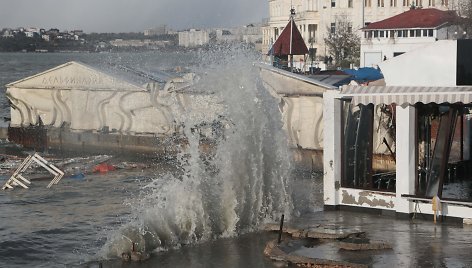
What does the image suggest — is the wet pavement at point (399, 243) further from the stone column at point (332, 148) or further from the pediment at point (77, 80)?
the pediment at point (77, 80)

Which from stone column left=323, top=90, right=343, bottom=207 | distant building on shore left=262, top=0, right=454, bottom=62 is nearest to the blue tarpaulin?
stone column left=323, top=90, right=343, bottom=207

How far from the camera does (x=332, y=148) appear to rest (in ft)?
72.4

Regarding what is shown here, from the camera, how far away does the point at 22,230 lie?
26.3 meters

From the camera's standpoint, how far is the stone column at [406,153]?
2058 centimetres

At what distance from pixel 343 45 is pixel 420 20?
79.0 ft

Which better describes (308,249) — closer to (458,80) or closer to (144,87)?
(458,80)

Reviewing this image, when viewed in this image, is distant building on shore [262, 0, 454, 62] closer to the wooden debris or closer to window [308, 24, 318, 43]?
window [308, 24, 318, 43]

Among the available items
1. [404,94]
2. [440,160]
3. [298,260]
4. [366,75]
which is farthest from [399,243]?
[366,75]

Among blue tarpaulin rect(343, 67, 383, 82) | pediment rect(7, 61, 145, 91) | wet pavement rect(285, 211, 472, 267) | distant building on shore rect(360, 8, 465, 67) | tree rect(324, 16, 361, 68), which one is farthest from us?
tree rect(324, 16, 361, 68)

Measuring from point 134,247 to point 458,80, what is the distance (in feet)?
24.5

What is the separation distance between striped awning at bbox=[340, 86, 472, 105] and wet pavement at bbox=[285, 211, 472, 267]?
2534 millimetres

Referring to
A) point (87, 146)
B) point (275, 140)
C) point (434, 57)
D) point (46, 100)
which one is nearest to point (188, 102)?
point (87, 146)

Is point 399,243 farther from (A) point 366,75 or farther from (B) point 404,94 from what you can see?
(A) point 366,75

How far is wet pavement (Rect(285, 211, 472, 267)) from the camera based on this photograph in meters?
17.3
